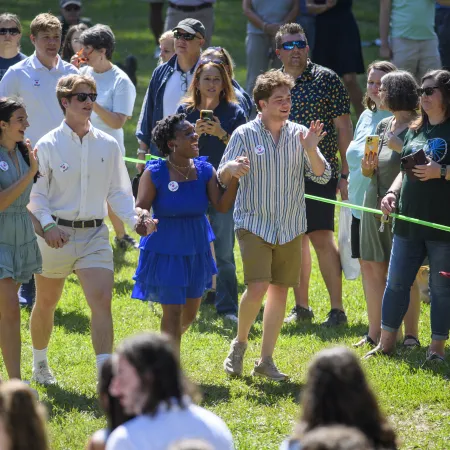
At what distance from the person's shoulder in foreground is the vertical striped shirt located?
3157 mm

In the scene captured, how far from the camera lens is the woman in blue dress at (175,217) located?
22.7 ft

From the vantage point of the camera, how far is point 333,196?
358 inches

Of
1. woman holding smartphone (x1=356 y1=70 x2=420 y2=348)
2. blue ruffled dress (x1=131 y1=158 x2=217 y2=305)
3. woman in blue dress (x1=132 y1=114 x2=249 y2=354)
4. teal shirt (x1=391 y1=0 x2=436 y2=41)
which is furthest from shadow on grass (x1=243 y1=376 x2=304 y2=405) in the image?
teal shirt (x1=391 y1=0 x2=436 y2=41)

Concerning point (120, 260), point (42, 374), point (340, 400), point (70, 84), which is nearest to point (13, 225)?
point (70, 84)

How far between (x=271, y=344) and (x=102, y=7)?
15.6 m

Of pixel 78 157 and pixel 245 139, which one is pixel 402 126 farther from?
pixel 78 157

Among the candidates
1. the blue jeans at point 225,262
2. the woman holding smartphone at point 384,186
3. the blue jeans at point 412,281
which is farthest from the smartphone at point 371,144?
the blue jeans at point 225,262

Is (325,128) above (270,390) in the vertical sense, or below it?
above

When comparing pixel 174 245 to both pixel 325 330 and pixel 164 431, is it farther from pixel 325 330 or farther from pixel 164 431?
pixel 164 431

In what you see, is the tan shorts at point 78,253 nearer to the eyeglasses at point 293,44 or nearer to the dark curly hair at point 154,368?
the eyeglasses at point 293,44

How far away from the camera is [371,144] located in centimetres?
762

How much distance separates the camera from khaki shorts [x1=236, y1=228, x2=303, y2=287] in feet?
23.3

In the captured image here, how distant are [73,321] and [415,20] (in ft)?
18.6

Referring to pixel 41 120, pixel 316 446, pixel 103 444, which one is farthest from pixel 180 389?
pixel 41 120
